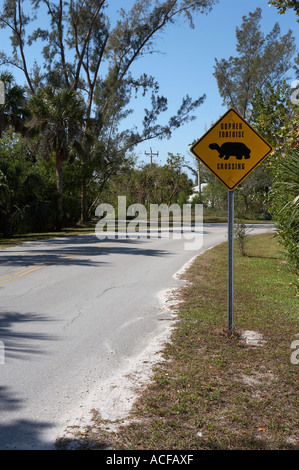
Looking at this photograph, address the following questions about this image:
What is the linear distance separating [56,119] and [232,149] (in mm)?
24879

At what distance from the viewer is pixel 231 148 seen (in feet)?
21.8

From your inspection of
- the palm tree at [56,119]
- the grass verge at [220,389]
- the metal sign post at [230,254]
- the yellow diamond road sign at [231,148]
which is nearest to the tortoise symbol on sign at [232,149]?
the yellow diamond road sign at [231,148]

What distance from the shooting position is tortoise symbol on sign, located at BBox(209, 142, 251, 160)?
662cm

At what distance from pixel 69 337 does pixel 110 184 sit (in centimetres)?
4605

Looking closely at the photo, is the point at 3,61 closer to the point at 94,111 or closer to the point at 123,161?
the point at 94,111

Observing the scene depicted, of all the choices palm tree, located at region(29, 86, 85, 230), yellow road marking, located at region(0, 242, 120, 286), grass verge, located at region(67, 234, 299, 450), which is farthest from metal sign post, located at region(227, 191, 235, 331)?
palm tree, located at region(29, 86, 85, 230)

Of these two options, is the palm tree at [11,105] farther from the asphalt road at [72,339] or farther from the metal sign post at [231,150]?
the metal sign post at [231,150]

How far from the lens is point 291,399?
457cm

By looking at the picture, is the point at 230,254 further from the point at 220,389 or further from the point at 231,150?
the point at 220,389

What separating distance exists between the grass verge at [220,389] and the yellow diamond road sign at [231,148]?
2.23 m

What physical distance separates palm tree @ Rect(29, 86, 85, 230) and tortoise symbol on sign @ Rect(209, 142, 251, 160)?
24.0 meters

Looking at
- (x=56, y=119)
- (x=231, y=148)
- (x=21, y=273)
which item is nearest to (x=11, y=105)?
(x=56, y=119)

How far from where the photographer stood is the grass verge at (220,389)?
12.6 ft
